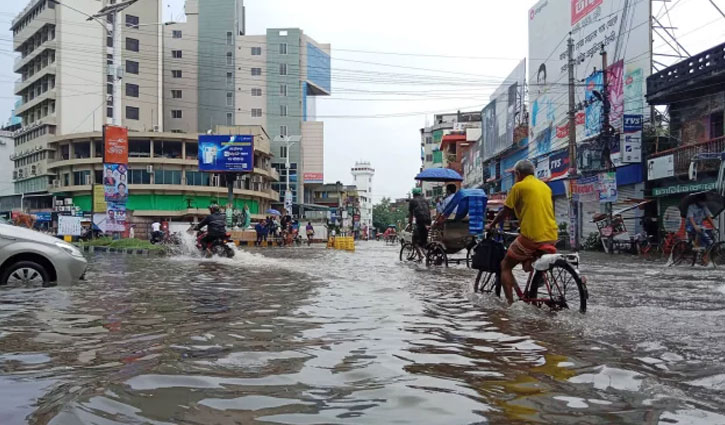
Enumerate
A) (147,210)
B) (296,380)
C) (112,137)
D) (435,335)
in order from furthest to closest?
(147,210), (112,137), (435,335), (296,380)

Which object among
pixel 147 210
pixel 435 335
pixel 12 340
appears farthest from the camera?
pixel 147 210

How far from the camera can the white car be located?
25.7 feet

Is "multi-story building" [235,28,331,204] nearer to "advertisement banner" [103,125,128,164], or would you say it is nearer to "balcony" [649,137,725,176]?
"advertisement banner" [103,125,128,164]

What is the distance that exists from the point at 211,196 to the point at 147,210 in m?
5.82

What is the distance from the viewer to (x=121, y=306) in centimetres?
653

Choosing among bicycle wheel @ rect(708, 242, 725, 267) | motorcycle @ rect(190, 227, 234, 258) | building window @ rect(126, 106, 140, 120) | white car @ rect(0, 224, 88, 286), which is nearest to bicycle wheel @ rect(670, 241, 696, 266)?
bicycle wheel @ rect(708, 242, 725, 267)

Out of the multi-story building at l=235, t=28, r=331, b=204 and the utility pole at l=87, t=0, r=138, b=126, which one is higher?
the multi-story building at l=235, t=28, r=331, b=204

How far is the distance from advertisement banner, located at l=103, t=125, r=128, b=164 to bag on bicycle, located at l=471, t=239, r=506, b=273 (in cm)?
1982

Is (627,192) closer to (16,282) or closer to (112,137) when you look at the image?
(112,137)

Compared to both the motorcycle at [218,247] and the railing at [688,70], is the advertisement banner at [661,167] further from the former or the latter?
the motorcycle at [218,247]

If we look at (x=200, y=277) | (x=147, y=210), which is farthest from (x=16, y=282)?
(x=147, y=210)

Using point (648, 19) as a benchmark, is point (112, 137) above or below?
below

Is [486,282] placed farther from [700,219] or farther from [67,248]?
[700,219]

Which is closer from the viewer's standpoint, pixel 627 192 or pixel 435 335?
pixel 435 335
